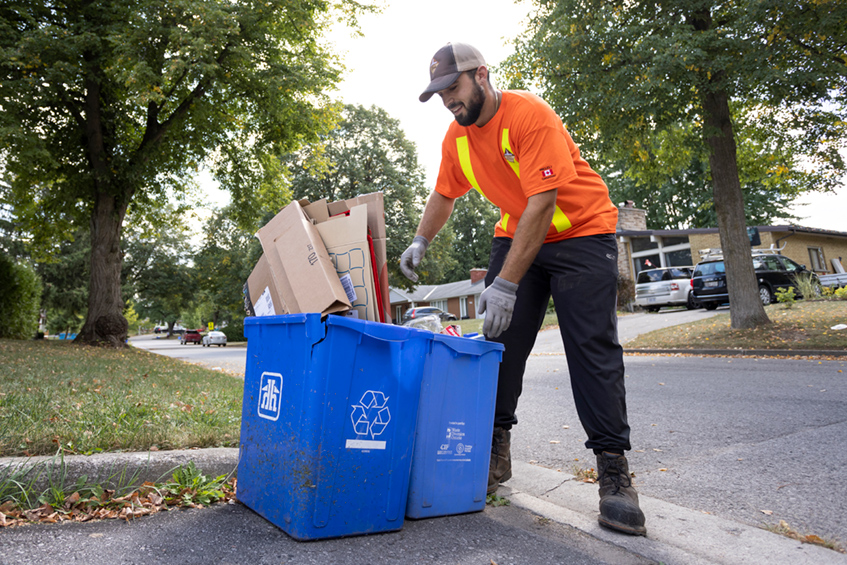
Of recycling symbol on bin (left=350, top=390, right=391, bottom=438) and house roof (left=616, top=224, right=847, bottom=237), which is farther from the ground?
house roof (left=616, top=224, right=847, bottom=237)

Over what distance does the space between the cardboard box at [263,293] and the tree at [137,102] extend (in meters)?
10.3

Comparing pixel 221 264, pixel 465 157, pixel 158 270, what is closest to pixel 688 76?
pixel 465 157

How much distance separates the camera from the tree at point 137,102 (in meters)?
11.6

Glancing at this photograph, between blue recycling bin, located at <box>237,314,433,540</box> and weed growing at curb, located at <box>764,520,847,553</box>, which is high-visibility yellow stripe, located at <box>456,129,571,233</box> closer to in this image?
blue recycling bin, located at <box>237,314,433,540</box>

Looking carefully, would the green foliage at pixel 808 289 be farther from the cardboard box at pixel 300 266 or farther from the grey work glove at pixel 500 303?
the cardboard box at pixel 300 266

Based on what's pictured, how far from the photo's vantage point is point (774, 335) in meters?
10.1

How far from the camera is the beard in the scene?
2.54 meters

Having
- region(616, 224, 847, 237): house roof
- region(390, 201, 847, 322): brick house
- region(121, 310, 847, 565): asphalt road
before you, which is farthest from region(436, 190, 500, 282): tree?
region(121, 310, 847, 565): asphalt road

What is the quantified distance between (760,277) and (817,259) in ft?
49.0

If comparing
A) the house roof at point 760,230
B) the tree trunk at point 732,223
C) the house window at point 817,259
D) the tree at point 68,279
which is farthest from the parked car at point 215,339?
the house window at point 817,259

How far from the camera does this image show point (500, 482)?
9.10ft

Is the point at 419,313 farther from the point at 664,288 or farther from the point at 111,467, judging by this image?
the point at 111,467

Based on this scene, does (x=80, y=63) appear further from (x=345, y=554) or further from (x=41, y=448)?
(x=345, y=554)

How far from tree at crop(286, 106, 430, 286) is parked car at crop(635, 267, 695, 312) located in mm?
11815
